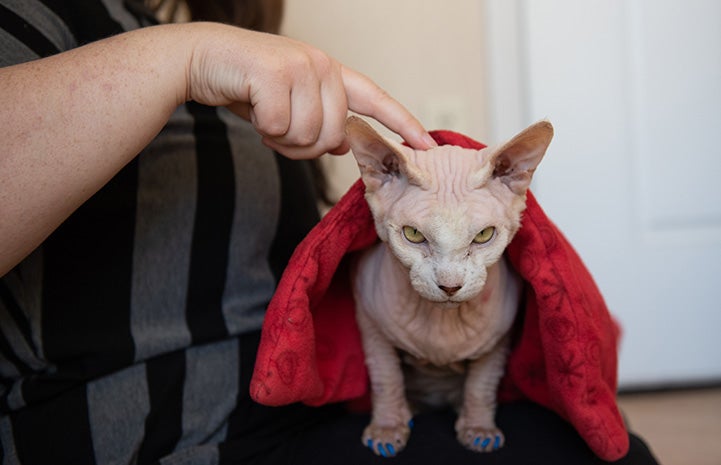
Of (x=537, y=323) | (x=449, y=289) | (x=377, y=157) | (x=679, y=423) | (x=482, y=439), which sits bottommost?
(x=679, y=423)

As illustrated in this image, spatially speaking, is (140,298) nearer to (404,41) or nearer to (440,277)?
(440,277)

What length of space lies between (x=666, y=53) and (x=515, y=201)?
125 centimetres

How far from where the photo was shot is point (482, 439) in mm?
691

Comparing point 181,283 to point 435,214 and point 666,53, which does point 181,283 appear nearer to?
point 435,214

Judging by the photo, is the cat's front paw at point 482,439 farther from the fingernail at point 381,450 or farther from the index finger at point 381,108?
the index finger at point 381,108

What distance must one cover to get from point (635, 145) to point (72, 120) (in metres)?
1.47

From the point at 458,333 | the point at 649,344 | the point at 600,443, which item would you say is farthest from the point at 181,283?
the point at 649,344

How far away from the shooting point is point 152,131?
0.56m

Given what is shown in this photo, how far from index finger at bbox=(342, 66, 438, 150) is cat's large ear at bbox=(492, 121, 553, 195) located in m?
0.08

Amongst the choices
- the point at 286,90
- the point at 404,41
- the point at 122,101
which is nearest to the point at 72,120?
the point at 122,101

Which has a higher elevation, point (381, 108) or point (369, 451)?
point (381, 108)

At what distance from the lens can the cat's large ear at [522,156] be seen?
56cm

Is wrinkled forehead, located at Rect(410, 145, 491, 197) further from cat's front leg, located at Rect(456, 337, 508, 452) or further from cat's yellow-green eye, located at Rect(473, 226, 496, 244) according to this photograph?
cat's front leg, located at Rect(456, 337, 508, 452)

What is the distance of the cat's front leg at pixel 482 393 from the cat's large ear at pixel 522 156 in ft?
0.76
